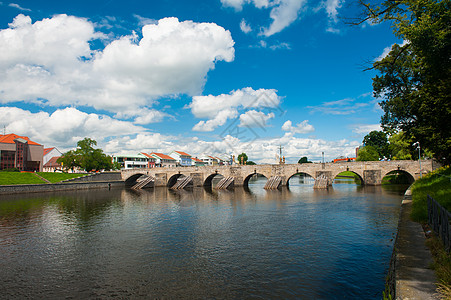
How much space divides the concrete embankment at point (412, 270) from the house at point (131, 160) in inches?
4590

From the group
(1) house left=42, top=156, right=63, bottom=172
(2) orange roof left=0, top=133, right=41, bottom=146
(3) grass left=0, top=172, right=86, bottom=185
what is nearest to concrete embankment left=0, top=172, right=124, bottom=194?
(3) grass left=0, top=172, right=86, bottom=185

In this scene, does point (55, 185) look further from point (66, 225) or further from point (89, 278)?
point (89, 278)

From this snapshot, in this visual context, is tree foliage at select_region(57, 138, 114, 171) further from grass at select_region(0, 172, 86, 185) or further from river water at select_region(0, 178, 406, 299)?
river water at select_region(0, 178, 406, 299)

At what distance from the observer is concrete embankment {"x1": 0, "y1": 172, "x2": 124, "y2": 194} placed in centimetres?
5142

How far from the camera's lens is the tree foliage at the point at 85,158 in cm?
7688

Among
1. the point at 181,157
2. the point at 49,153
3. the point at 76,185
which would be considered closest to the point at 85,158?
the point at 76,185

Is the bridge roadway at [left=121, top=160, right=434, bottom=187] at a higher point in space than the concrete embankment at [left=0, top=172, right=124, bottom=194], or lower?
higher

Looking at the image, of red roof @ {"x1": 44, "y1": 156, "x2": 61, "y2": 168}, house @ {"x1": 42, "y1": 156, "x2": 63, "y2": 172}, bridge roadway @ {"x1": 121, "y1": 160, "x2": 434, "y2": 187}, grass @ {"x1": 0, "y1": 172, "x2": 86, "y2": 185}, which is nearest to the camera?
bridge roadway @ {"x1": 121, "y1": 160, "x2": 434, "y2": 187}

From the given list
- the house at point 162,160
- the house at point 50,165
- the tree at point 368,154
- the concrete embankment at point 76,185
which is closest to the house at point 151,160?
the house at point 162,160

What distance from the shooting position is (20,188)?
171 ft

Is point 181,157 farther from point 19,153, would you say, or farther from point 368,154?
point 368,154

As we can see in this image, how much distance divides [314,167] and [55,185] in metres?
56.0

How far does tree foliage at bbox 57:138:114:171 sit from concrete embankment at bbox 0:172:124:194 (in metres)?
5.68

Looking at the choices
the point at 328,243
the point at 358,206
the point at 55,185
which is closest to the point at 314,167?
the point at 358,206
